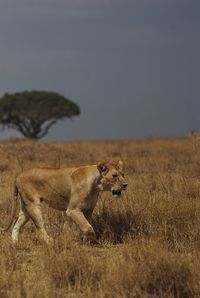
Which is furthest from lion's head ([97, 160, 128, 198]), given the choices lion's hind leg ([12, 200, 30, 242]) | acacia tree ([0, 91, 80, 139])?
acacia tree ([0, 91, 80, 139])

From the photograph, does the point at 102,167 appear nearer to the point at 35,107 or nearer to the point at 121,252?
the point at 121,252

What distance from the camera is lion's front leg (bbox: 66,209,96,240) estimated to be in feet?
29.3

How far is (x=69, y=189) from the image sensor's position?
9.45m

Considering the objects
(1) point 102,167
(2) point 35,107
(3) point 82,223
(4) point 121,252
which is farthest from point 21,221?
(2) point 35,107

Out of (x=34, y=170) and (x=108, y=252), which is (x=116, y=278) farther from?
(x=34, y=170)

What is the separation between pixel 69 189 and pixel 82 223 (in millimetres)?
635

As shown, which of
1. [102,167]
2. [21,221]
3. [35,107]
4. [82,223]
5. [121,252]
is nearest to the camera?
[121,252]

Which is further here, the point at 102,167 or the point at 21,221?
the point at 21,221

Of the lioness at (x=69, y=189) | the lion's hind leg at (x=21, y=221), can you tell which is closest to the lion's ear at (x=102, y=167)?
the lioness at (x=69, y=189)

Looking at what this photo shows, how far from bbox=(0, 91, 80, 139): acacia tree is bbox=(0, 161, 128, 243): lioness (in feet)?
175

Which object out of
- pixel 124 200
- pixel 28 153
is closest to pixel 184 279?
pixel 124 200

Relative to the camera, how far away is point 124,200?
36.4ft

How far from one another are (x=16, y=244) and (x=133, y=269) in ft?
7.60

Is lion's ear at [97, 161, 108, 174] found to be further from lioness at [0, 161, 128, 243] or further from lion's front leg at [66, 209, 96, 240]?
lion's front leg at [66, 209, 96, 240]
